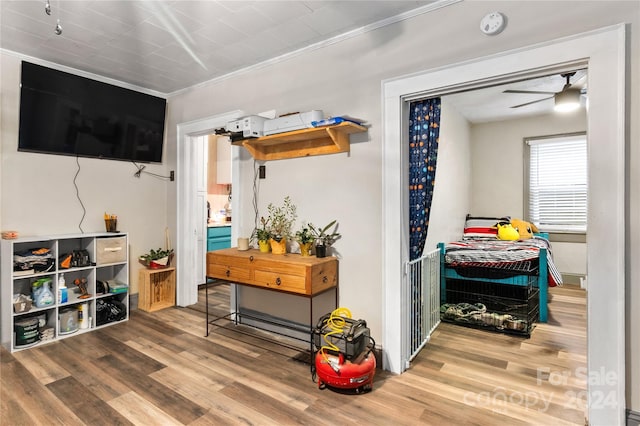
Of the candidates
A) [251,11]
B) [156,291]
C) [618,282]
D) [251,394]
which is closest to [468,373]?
[618,282]

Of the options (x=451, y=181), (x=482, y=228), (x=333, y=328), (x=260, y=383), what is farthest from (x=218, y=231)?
(x=482, y=228)

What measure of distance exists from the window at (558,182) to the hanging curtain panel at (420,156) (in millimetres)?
3862

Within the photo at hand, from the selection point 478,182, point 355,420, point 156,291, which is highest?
point 478,182

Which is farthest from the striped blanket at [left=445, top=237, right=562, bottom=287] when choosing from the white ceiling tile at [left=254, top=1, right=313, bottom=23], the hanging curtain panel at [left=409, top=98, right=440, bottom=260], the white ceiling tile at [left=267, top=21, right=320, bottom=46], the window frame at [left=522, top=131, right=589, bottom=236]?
the white ceiling tile at [left=254, top=1, right=313, bottom=23]

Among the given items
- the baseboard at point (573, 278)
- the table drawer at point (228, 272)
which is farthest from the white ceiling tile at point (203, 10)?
the baseboard at point (573, 278)

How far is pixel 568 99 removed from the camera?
12.1 feet

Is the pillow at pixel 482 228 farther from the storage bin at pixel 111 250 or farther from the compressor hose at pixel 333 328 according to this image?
the storage bin at pixel 111 250

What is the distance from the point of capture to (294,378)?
2.43 meters

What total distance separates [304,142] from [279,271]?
114 centimetres

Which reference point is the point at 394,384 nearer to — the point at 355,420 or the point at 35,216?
the point at 355,420

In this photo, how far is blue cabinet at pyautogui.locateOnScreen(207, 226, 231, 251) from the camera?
5109mm

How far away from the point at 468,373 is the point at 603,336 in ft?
3.19

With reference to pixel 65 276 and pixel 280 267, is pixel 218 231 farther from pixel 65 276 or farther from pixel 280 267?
pixel 280 267

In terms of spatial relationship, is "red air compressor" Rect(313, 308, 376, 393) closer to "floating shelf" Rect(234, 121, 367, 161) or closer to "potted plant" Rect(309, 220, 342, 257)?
"potted plant" Rect(309, 220, 342, 257)
